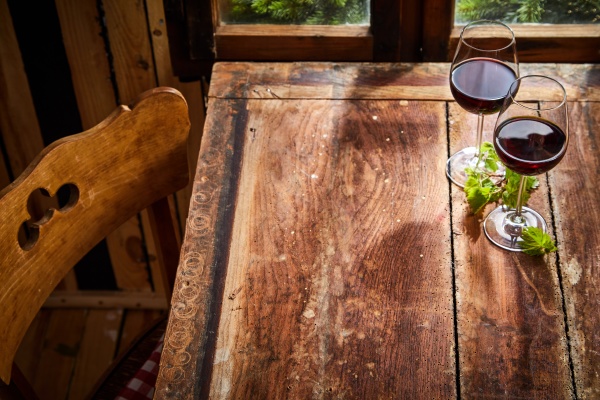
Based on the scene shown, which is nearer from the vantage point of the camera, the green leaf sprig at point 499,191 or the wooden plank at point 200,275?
the wooden plank at point 200,275

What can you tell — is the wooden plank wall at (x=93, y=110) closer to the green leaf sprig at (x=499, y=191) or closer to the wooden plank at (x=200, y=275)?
the wooden plank at (x=200, y=275)

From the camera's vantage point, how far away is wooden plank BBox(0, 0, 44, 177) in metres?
1.92

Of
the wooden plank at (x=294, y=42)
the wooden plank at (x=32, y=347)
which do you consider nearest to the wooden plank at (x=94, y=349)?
the wooden plank at (x=32, y=347)

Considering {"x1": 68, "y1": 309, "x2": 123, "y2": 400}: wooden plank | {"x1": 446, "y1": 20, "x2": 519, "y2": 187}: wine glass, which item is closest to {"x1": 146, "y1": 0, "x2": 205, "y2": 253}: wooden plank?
{"x1": 68, "y1": 309, "x2": 123, "y2": 400}: wooden plank

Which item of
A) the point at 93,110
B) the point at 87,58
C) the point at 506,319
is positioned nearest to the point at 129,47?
the point at 87,58

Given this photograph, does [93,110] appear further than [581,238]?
Yes

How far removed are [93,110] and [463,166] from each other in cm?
102

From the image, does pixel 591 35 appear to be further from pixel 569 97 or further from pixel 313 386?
pixel 313 386

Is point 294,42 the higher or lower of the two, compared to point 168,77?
higher

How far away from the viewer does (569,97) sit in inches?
63.7

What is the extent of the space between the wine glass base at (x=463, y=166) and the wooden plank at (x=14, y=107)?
43.1 inches

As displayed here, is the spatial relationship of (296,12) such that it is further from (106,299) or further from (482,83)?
(106,299)

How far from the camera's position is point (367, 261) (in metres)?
1.36

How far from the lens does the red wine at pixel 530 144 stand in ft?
4.07
